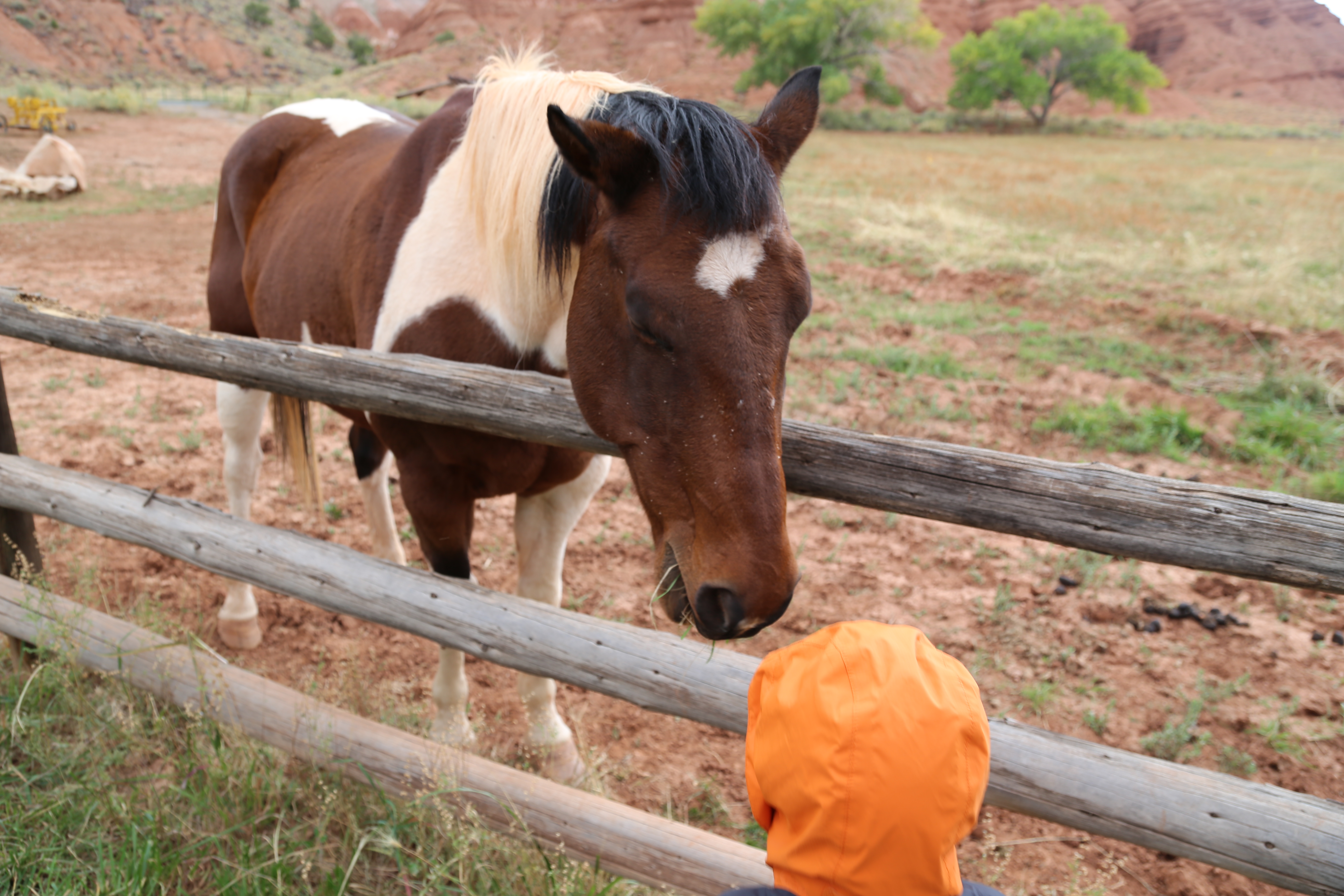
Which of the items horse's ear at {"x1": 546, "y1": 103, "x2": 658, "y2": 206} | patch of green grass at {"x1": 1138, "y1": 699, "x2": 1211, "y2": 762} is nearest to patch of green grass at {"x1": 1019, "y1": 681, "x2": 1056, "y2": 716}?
patch of green grass at {"x1": 1138, "y1": 699, "x2": 1211, "y2": 762}

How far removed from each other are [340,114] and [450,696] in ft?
9.44

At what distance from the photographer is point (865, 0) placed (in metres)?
41.1

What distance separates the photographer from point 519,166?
1.90 meters

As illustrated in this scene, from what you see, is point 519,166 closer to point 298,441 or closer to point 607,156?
point 607,156

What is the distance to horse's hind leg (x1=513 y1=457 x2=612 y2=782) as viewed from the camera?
107 inches

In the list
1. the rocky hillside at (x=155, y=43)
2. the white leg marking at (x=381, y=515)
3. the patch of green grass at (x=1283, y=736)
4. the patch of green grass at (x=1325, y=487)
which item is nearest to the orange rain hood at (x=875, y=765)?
the patch of green grass at (x=1283, y=736)

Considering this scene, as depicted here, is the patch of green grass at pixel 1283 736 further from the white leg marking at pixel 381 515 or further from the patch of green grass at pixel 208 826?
the white leg marking at pixel 381 515

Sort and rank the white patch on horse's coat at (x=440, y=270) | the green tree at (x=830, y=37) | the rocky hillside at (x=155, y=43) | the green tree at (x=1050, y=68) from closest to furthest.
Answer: the white patch on horse's coat at (x=440, y=270) → the rocky hillside at (x=155, y=43) → the green tree at (x=1050, y=68) → the green tree at (x=830, y=37)

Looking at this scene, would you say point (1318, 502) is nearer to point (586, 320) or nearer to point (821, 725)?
point (821, 725)

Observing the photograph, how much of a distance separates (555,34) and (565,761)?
237 feet

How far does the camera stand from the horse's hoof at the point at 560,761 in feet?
8.99

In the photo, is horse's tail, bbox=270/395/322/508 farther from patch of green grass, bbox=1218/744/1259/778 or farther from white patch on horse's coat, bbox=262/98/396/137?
patch of green grass, bbox=1218/744/1259/778

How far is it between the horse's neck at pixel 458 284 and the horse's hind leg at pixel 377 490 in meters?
1.46

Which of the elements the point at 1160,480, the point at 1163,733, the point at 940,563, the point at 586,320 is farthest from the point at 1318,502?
the point at 940,563
